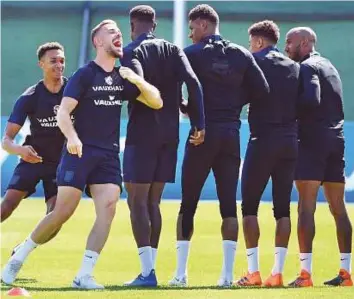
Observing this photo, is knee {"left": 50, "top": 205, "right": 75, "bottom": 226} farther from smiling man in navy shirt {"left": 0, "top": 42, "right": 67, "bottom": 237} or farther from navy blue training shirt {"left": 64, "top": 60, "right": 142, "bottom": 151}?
smiling man in navy shirt {"left": 0, "top": 42, "right": 67, "bottom": 237}

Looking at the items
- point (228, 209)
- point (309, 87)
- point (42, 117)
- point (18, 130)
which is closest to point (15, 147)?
point (18, 130)

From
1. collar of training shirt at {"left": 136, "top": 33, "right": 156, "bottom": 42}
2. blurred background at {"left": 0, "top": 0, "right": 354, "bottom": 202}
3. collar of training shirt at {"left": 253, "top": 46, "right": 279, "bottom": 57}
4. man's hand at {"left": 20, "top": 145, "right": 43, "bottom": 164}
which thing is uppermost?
blurred background at {"left": 0, "top": 0, "right": 354, "bottom": 202}

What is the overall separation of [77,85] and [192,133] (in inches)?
46.4

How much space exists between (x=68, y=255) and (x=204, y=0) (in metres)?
22.1

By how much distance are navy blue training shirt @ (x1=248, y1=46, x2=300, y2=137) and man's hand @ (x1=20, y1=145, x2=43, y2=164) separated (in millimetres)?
2104

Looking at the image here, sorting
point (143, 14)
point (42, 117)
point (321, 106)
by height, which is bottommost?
point (42, 117)

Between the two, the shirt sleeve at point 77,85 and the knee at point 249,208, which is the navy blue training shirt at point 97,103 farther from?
the knee at point 249,208

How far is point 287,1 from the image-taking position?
35.1 metres

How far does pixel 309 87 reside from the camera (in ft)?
36.0

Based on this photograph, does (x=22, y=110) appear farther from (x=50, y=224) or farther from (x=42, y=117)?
(x=50, y=224)

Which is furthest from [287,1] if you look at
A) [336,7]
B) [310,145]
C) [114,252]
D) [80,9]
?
[310,145]

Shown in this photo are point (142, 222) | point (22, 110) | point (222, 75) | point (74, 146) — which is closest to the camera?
point (74, 146)

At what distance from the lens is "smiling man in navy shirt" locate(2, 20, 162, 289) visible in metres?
10.0

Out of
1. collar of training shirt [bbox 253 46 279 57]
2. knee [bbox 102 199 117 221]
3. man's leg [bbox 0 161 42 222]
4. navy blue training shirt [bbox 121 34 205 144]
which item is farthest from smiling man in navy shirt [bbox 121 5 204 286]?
man's leg [bbox 0 161 42 222]
